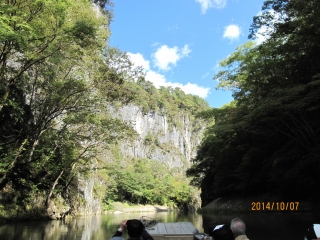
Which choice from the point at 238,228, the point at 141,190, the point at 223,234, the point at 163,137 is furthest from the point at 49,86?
the point at 163,137

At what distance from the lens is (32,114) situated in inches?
526

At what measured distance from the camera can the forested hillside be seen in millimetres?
7078

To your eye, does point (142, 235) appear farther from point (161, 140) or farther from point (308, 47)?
point (161, 140)

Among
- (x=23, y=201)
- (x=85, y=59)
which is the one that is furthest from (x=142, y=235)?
(x=23, y=201)

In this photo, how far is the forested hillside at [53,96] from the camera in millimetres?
7078

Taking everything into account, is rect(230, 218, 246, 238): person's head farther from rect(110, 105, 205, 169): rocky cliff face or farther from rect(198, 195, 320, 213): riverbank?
rect(110, 105, 205, 169): rocky cliff face

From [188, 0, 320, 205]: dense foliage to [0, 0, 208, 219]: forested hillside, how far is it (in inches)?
216

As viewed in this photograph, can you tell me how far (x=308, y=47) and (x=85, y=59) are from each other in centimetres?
889

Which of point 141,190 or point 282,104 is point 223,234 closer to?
point 282,104
